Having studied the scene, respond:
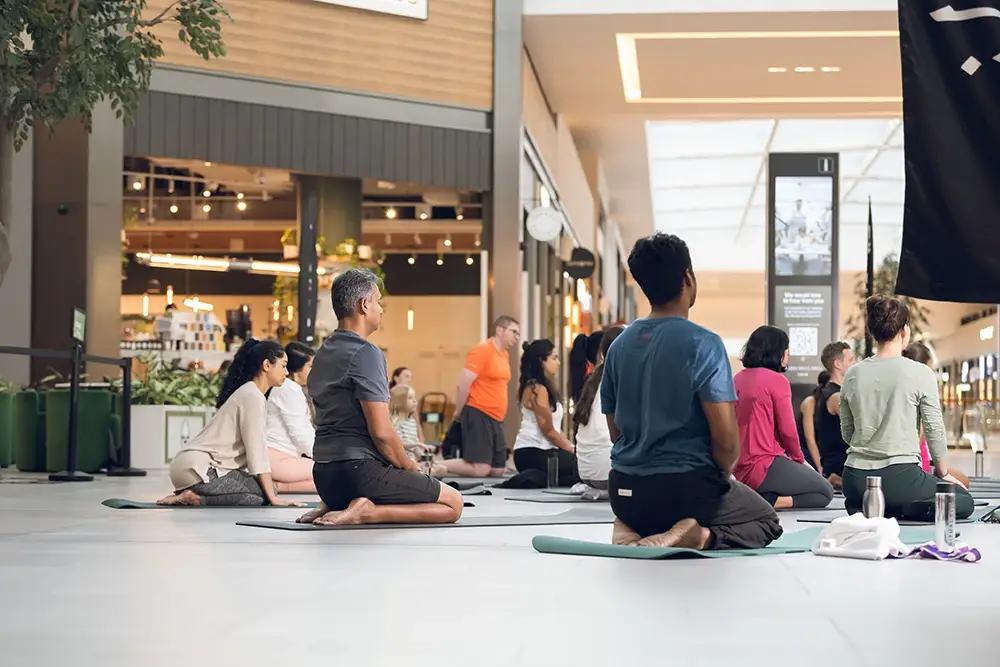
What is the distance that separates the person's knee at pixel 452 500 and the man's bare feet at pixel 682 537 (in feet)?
4.97

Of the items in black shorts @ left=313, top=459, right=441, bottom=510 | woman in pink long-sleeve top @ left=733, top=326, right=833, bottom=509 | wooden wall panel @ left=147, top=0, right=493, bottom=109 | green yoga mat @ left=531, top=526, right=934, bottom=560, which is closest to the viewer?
green yoga mat @ left=531, top=526, right=934, bottom=560

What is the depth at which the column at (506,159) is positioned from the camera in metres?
14.7

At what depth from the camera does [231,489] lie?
7.41 metres

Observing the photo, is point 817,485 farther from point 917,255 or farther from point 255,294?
point 255,294

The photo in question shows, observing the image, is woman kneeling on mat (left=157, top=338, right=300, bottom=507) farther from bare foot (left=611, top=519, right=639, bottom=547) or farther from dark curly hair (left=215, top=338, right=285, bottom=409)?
bare foot (left=611, top=519, right=639, bottom=547)

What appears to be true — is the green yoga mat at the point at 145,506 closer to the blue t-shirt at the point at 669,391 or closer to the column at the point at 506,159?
the blue t-shirt at the point at 669,391

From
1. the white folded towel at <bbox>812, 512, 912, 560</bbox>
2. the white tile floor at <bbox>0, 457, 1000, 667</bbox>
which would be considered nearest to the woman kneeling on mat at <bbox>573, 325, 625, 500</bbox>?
the white tile floor at <bbox>0, 457, 1000, 667</bbox>

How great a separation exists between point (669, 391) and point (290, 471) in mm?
4322

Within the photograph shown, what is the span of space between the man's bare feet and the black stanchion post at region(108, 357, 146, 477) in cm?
687

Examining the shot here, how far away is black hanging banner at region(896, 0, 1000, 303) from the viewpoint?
1.99 m

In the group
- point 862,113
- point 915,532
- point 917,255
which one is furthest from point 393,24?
point 917,255

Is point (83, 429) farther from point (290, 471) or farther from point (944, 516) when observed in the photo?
point (944, 516)

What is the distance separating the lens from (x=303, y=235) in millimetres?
10273

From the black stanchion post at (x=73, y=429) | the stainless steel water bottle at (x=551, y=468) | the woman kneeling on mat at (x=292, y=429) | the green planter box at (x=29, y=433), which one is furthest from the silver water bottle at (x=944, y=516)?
the green planter box at (x=29, y=433)
